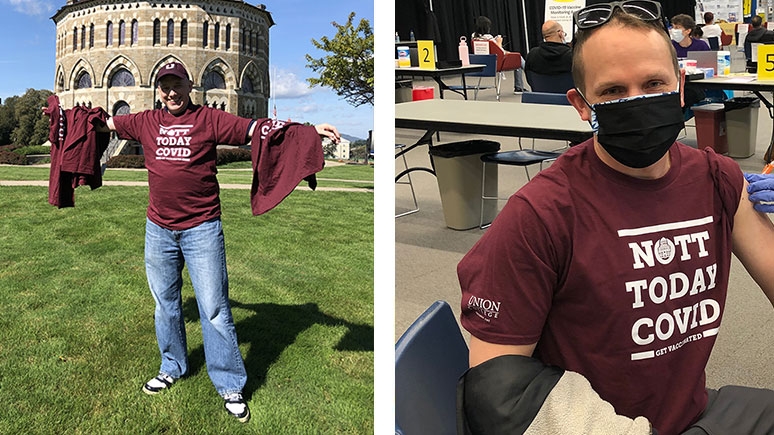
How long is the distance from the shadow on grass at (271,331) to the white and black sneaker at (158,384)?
0.14 metres

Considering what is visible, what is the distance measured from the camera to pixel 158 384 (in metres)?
2.15

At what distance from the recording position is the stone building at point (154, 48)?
2061 mm

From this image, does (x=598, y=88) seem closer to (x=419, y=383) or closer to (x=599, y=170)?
(x=599, y=170)

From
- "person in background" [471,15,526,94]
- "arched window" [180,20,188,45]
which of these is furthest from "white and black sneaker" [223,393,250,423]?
"person in background" [471,15,526,94]

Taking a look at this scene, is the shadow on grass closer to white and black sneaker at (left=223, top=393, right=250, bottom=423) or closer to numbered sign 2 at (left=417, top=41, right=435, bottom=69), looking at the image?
white and black sneaker at (left=223, top=393, right=250, bottom=423)

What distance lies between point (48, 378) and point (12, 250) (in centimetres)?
62

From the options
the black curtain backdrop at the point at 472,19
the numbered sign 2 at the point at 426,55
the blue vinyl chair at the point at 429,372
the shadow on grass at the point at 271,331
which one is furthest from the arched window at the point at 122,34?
the black curtain backdrop at the point at 472,19

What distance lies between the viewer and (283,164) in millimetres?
1831

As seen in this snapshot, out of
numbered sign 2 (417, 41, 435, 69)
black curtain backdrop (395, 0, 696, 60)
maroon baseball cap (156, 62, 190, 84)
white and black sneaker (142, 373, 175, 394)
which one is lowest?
white and black sneaker (142, 373, 175, 394)

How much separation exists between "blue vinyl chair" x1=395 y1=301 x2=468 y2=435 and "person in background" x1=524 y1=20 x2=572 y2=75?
503 cm

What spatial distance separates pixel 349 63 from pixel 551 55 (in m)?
4.17

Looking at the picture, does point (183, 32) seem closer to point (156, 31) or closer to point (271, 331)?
point (156, 31)

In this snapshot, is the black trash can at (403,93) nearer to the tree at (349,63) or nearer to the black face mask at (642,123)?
the tree at (349,63)

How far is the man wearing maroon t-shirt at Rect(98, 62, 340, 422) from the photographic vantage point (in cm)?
208
